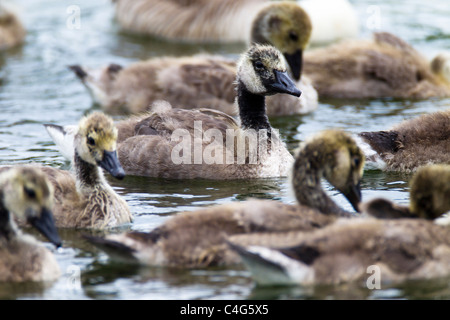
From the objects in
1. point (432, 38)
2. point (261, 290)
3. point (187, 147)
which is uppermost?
Result: point (432, 38)

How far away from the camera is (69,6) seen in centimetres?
2078

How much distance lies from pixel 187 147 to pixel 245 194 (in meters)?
1.01

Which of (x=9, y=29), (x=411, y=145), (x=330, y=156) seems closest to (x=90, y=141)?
(x=330, y=156)

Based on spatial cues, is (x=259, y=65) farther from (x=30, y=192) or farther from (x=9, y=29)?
(x=9, y=29)

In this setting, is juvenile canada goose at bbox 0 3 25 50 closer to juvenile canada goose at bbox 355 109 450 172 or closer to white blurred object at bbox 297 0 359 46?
white blurred object at bbox 297 0 359 46

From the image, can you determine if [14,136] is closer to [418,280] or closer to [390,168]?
[390,168]

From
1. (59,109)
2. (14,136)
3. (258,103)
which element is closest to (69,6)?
(59,109)

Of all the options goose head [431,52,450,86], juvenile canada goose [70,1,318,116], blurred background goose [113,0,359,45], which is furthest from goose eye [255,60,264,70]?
blurred background goose [113,0,359,45]

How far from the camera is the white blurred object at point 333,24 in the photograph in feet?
59.9

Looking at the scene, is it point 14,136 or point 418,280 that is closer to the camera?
point 418,280

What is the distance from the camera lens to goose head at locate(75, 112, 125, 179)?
8523 millimetres

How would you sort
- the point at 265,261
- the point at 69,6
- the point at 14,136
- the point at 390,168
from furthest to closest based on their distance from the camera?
the point at 69,6 → the point at 14,136 → the point at 390,168 → the point at 265,261

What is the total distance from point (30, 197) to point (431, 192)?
3.48 metres

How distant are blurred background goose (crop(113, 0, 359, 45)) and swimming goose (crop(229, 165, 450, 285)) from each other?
37.9ft
